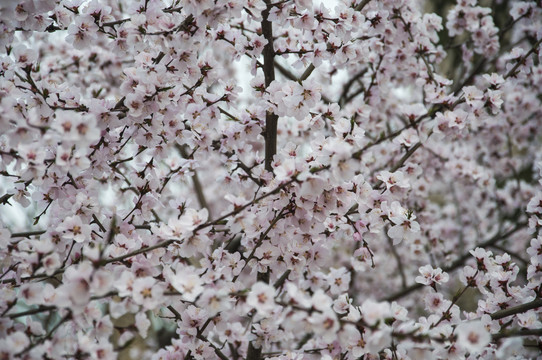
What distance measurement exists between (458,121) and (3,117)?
242cm

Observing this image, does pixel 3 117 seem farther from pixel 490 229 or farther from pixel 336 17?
pixel 490 229

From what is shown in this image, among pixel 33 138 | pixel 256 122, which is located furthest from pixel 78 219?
pixel 256 122

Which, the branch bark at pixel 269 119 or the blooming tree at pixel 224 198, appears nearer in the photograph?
the blooming tree at pixel 224 198

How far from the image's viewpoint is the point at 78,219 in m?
2.22

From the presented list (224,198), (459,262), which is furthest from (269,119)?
(459,262)

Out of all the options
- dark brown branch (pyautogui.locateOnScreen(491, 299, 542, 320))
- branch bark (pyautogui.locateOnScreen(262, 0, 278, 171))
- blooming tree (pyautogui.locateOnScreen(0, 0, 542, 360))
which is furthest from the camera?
branch bark (pyautogui.locateOnScreen(262, 0, 278, 171))

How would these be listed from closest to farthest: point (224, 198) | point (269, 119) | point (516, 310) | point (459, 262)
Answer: point (516, 310) < point (224, 198) < point (269, 119) < point (459, 262)

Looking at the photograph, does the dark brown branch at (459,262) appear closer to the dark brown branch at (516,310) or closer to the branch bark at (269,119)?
the dark brown branch at (516,310)

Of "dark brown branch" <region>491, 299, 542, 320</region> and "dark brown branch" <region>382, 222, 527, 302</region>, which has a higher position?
"dark brown branch" <region>382, 222, 527, 302</region>

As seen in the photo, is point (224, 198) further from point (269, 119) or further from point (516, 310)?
point (516, 310)

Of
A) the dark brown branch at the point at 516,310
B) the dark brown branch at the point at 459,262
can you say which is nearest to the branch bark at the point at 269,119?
the dark brown branch at the point at 516,310

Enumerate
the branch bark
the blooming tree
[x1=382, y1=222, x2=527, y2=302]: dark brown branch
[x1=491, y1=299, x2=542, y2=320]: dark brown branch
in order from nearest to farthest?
the blooming tree < [x1=491, y1=299, x2=542, y2=320]: dark brown branch < the branch bark < [x1=382, y1=222, x2=527, y2=302]: dark brown branch

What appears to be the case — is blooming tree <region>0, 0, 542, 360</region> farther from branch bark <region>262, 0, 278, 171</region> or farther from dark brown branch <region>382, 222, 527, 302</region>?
dark brown branch <region>382, 222, 527, 302</region>

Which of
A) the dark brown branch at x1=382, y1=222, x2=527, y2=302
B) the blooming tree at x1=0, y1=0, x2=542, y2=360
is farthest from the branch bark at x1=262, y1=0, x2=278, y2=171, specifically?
the dark brown branch at x1=382, y1=222, x2=527, y2=302
